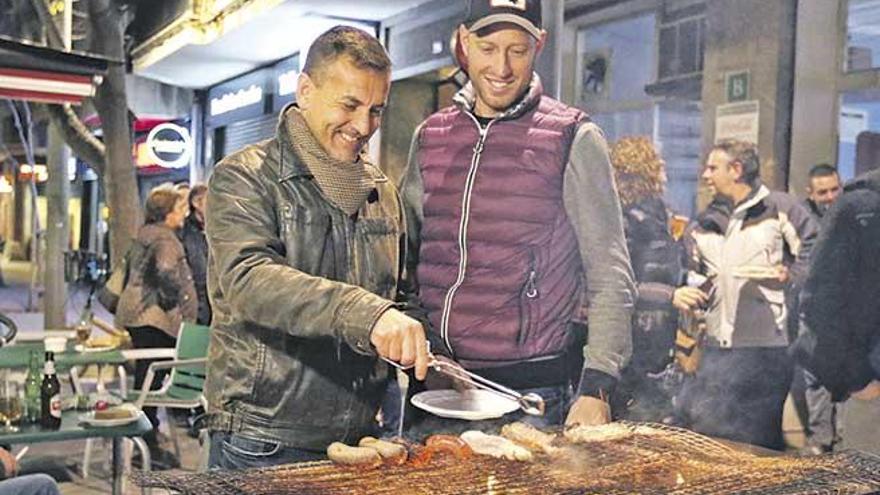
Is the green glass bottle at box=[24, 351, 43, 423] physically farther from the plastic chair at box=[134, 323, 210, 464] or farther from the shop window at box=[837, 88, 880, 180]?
the shop window at box=[837, 88, 880, 180]

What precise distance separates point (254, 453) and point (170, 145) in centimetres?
377

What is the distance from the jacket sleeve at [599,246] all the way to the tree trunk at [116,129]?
404 centimetres

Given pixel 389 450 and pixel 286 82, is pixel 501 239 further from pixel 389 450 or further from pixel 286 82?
pixel 286 82

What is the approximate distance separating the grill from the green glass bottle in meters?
1.78

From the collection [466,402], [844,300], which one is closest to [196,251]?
[466,402]

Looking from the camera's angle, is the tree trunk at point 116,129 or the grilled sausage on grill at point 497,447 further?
the tree trunk at point 116,129

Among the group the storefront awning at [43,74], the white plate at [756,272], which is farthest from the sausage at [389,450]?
the storefront awning at [43,74]

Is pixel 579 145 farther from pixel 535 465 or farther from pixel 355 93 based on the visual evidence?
pixel 535 465

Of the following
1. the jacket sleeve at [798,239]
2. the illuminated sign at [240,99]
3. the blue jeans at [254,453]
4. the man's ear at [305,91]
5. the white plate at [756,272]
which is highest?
the illuminated sign at [240,99]

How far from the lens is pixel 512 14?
8.77 feet

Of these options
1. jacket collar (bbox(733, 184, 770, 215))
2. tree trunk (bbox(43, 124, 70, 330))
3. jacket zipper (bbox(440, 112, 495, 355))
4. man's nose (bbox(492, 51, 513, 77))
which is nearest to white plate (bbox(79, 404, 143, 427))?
jacket zipper (bbox(440, 112, 495, 355))

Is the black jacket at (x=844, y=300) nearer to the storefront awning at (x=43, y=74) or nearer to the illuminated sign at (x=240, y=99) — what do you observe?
the illuminated sign at (x=240, y=99)

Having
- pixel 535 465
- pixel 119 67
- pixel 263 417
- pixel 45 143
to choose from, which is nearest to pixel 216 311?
pixel 263 417

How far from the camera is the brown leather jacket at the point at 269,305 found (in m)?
1.96
